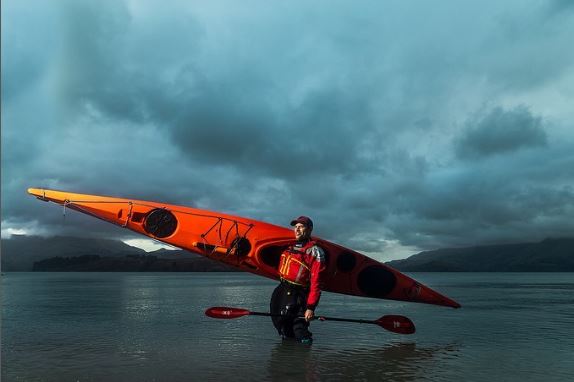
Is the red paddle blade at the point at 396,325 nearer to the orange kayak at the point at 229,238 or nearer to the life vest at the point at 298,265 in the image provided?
the orange kayak at the point at 229,238

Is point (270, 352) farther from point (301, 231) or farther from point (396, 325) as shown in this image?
point (396, 325)

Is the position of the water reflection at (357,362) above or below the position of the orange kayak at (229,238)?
below

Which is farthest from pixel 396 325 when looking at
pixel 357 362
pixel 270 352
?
pixel 270 352

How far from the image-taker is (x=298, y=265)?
8.02 meters

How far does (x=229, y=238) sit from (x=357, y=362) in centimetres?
460

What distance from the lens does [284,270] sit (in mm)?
8164

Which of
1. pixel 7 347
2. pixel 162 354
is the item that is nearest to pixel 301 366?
pixel 162 354

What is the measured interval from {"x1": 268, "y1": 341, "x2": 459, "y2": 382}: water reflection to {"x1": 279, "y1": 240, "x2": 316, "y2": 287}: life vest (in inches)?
50.4

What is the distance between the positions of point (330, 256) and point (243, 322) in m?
3.68

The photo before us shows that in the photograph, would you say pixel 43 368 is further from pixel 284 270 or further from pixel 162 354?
pixel 284 270

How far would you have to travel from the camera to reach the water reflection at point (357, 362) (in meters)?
6.64

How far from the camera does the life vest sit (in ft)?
26.3

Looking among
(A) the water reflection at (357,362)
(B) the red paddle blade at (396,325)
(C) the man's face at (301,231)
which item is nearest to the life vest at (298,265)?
(C) the man's face at (301,231)

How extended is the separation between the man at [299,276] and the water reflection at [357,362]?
1.58 feet
